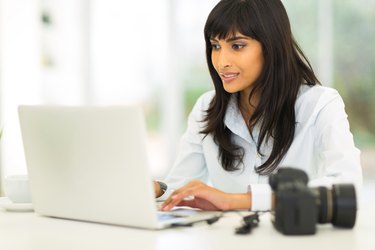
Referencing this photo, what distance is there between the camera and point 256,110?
2.22 metres

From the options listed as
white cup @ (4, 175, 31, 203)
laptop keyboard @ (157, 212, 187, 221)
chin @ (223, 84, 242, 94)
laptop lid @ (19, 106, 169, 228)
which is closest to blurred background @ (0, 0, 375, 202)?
chin @ (223, 84, 242, 94)

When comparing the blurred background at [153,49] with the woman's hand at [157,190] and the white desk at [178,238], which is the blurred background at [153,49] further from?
the white desk at [178,238]

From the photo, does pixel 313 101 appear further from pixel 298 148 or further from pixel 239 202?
pixel 239 202

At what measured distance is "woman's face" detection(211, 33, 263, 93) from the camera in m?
2.12

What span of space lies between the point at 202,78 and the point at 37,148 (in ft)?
→ 14.5

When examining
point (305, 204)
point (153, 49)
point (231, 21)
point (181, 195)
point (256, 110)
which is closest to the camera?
point (305, 204)

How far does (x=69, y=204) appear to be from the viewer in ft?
5.29

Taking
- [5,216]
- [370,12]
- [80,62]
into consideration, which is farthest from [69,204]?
[370,12]

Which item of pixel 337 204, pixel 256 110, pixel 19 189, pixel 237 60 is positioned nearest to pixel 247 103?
pixel 256 110

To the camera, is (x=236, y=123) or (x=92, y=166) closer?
(x=92, y=166)

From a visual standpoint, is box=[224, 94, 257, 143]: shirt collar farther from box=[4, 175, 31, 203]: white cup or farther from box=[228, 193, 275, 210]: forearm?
box=[4, 175, 31, 203]: white cup

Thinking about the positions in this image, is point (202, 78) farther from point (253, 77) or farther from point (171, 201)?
point (171, 201)

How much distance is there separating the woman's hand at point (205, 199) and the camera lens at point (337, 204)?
33cm

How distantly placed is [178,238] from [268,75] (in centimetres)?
96
